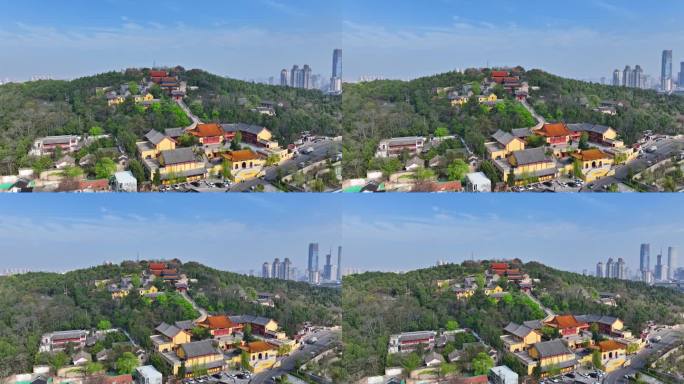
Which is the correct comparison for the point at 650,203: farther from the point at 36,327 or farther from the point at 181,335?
the point at 36,327

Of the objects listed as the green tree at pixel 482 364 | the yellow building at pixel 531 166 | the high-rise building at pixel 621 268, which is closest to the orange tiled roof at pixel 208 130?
the yellow building at pixel 531 166

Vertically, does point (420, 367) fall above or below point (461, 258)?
below

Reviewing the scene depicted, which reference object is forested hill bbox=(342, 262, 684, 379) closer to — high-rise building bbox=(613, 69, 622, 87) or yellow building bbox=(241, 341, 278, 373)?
yellow building bbox=(241, 341, 278, 373)

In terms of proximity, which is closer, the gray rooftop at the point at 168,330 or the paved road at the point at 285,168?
the paved road at the point at 285,168

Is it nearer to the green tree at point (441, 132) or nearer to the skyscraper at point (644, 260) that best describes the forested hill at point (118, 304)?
the green tree at point (441, 132)

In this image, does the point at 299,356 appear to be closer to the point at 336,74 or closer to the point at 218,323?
the point at 218,323

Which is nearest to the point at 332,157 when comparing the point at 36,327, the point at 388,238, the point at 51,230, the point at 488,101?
the point at 388,238
